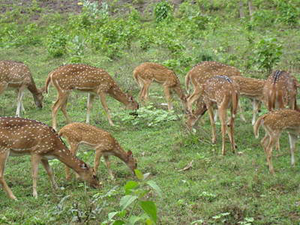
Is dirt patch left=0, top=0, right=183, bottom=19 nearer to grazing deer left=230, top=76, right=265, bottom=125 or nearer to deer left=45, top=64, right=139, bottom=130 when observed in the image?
deer left=45, top=64, right=139, bottom=130

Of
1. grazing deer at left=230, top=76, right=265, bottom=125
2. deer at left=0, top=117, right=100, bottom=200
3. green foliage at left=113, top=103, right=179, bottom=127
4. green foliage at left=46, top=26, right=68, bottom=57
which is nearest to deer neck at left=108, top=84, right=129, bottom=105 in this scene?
green foliage at left=113, top=103, right=179, bottom=127

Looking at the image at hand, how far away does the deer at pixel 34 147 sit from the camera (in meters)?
8.40

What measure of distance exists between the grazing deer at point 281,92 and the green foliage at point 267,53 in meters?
2.67

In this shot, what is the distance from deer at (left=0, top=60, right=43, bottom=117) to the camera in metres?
13.0

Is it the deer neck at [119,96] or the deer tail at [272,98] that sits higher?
the deer tail at [272,98]

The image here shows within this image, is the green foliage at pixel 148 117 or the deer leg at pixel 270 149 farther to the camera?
the green foliage at pixel 148 117

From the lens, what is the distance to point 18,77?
13406 mm

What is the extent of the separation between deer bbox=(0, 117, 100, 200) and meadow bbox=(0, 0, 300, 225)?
11.9 inches

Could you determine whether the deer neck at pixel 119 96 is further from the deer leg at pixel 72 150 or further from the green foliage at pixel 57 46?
the green foliage at pixel 57 46

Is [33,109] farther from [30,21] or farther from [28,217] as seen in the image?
[30,21]

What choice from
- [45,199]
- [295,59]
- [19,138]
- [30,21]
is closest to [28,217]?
[45,199]

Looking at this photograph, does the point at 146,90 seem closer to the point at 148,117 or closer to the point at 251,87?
the point at 148,117

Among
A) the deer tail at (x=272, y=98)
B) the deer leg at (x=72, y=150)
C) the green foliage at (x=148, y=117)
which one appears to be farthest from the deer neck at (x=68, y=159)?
the deer tail at (x=272, y=98)

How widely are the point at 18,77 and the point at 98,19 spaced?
9.66 m
